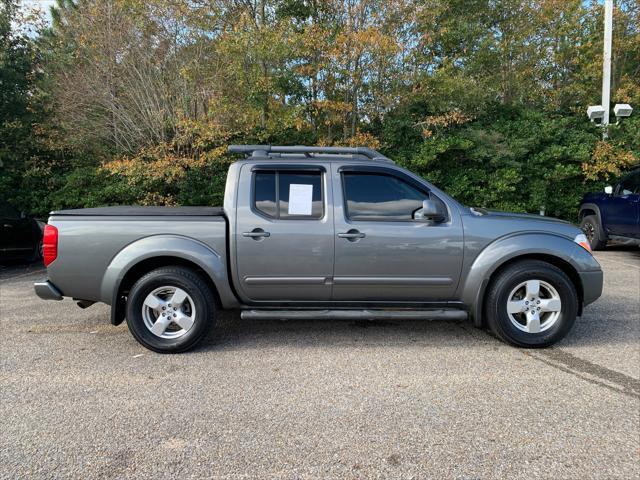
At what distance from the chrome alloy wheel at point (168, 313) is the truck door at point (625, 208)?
28.3 ft

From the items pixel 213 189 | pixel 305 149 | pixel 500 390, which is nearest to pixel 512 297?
pixel 500 390

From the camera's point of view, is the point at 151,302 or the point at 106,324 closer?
the point at 151,302

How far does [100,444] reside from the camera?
8.63 ft

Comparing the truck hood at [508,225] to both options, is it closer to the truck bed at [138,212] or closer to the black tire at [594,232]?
the truck bed at [138,212]

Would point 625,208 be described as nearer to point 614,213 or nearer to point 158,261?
point 614,213

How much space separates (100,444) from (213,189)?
29.0ft

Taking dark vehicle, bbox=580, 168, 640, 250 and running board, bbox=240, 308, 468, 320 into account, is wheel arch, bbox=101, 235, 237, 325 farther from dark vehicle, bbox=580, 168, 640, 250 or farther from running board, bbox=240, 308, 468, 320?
dark vehicle, bbox=580, 168, 640, 250

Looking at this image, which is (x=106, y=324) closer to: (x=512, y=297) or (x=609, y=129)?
(x=512, y=297)

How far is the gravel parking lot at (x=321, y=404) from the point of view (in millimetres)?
2463

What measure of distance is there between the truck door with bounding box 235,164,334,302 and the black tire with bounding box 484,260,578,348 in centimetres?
157

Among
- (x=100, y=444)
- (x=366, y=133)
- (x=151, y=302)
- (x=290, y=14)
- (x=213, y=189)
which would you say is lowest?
(x=100, y=444)

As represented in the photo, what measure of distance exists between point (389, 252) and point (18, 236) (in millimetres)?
7177

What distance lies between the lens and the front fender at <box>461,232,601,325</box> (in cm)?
409

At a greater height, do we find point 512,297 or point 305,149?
point 305,149
